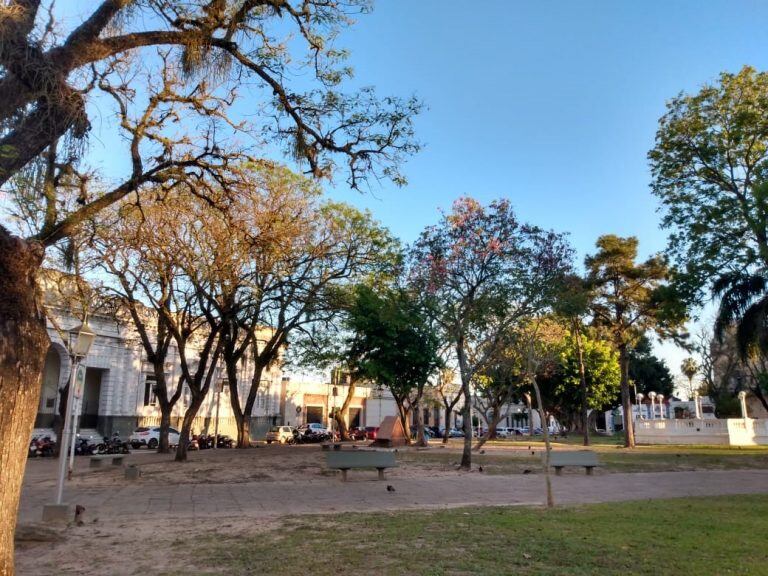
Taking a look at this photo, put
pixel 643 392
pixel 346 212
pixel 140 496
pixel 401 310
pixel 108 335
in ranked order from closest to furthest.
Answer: pixel 140 496
pixel 401 310
pixel 346 212
pixel 108 335
pixel 643 392

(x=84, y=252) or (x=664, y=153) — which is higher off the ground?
(x=664, y=153)

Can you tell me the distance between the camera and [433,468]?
742 inches

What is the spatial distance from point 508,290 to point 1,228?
1483cm

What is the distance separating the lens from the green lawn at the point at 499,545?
5.85 m

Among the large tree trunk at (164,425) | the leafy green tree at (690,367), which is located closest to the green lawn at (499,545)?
the large tree trunk at (164,425)

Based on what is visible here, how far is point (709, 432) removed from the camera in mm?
36312

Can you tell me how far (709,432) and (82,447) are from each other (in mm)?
34865

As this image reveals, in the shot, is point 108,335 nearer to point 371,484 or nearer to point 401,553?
point 371,484

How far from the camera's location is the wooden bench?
602 inches

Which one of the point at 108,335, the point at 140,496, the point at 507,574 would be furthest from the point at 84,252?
the point at 108,335

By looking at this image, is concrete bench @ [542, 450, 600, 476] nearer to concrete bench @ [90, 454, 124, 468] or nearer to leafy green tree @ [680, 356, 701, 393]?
concrete bench @ [90, 454, 124, 468]

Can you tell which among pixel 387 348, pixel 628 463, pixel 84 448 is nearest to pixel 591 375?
pixel 387 348

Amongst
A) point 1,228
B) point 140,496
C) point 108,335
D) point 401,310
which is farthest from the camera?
point 108,335

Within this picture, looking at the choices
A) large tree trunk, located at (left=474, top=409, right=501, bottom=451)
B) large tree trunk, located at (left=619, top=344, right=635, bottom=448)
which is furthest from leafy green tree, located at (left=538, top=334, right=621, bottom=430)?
large tree trunk, located at (left=474, top=409, right=501, bottom=451)
